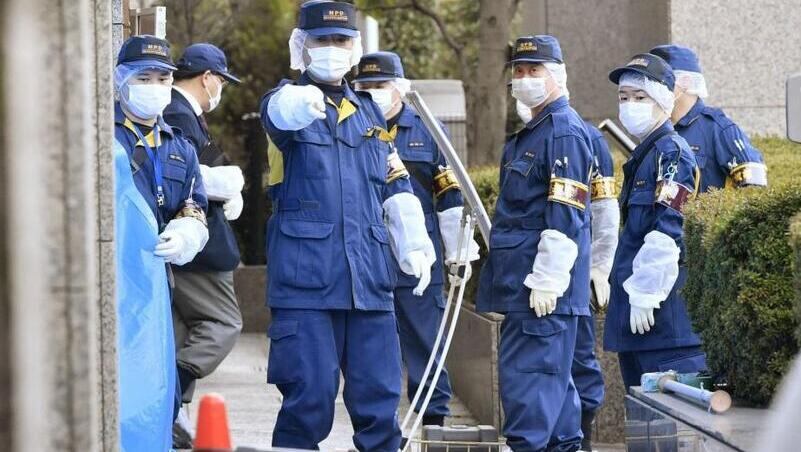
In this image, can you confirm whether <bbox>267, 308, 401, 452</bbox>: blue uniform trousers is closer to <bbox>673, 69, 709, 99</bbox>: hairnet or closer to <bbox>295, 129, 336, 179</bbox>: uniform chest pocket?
<bbox>295, 129, 336, 179</bbox>: uniform chest pocket

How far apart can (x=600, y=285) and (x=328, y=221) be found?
87.8 inches

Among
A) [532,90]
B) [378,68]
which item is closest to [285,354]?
[532,90]

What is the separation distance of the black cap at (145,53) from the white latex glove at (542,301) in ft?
6.35

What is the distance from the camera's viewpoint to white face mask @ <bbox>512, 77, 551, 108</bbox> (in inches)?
303

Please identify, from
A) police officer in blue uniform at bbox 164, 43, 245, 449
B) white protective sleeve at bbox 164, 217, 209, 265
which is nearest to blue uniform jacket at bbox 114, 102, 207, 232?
white protective sleeve at bbox 164, 217, 209, 265

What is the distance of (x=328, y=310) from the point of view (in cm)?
698

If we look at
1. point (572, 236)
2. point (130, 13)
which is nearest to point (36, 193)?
point (572, 236)

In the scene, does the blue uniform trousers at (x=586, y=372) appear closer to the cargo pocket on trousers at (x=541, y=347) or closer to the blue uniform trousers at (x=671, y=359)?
the blue uniform trousers at (x=671, y=359)

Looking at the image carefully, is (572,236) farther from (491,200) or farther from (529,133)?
(491,200)

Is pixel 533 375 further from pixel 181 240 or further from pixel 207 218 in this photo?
pixel 207 218

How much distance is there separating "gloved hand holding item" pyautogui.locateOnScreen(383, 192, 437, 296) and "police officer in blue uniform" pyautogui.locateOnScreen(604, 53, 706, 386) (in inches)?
37.5

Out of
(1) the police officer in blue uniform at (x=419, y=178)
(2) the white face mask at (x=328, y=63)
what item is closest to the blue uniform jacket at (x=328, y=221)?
(2) the white face mask at (x=328, y=63)

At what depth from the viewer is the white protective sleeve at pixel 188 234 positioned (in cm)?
689

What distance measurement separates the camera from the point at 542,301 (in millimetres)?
7172
